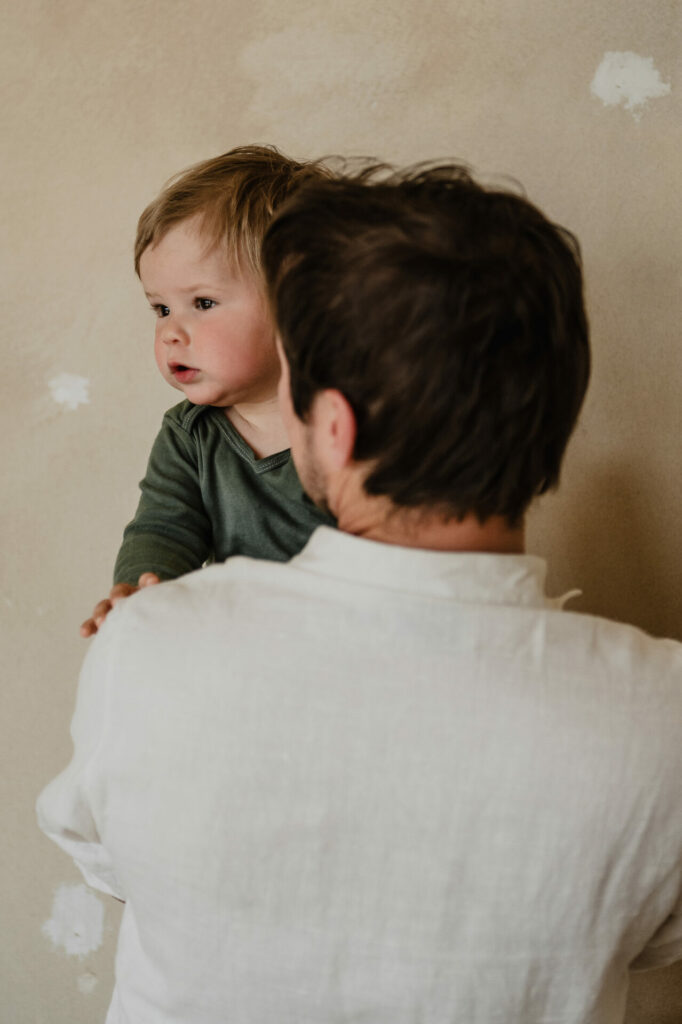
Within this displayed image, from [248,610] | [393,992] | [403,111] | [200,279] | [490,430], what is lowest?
[393,992]

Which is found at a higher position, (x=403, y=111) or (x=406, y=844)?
(x=403, y=111)

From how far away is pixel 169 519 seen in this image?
3.68ft

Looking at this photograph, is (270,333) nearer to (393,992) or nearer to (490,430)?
(490,430)

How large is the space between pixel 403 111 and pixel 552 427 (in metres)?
0.75

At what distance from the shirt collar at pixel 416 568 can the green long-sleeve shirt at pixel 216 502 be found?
0.47 m

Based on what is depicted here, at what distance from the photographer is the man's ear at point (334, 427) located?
2.09 ft

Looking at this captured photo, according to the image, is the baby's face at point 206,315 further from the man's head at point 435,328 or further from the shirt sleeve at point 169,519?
the man's head at point 435,328

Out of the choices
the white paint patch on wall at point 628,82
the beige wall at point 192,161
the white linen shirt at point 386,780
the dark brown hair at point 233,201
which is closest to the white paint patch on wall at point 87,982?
the beige wall at point 192,161

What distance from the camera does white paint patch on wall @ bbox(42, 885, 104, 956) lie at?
1.46 meters

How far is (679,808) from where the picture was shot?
0.60 meters

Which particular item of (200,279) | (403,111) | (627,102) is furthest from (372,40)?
(200,279)

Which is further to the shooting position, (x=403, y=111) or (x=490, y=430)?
(x=403, y=111)

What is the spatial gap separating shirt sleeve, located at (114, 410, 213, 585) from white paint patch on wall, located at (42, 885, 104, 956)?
65 cm

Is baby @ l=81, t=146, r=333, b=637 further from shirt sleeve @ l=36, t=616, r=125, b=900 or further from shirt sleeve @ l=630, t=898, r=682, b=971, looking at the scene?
shirt sleeve @ l=630, t=898, r=682, b=971
